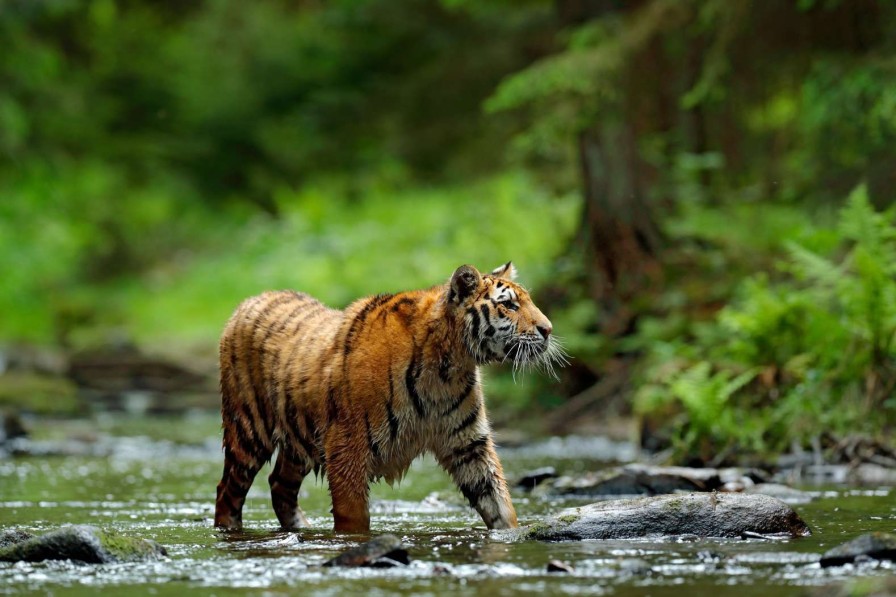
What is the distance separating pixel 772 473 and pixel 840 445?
0.59m

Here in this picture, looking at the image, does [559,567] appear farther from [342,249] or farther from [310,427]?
[342,249]

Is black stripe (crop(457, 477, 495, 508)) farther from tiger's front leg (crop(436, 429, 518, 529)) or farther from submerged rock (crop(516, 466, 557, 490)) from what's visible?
submerged rock (crop(516, 466, 557, 490))

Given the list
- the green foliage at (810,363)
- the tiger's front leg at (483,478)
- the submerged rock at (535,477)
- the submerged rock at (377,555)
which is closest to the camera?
the submerged rock at (377,555)

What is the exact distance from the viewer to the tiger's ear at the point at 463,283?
7074mm

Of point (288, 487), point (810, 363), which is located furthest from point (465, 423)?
point (810, 363)

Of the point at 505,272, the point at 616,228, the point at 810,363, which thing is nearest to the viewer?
the point at 505,272

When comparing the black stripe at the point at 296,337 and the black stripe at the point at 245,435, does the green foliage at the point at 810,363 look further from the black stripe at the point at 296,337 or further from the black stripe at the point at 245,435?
the black stripe at the point at 245,435

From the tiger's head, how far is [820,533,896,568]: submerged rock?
6.94 ft

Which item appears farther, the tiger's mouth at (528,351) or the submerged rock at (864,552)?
the tiger's mouth at (528,351)

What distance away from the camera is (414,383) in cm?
707

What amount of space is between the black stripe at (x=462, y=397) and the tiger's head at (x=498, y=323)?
5.1 inches

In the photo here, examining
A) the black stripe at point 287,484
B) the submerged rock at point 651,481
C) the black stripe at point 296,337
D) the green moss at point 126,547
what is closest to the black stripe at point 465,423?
the black stripe at point 296,337

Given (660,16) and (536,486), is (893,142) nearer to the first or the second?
(660,16)

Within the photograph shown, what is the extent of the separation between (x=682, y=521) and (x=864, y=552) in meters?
1.25
